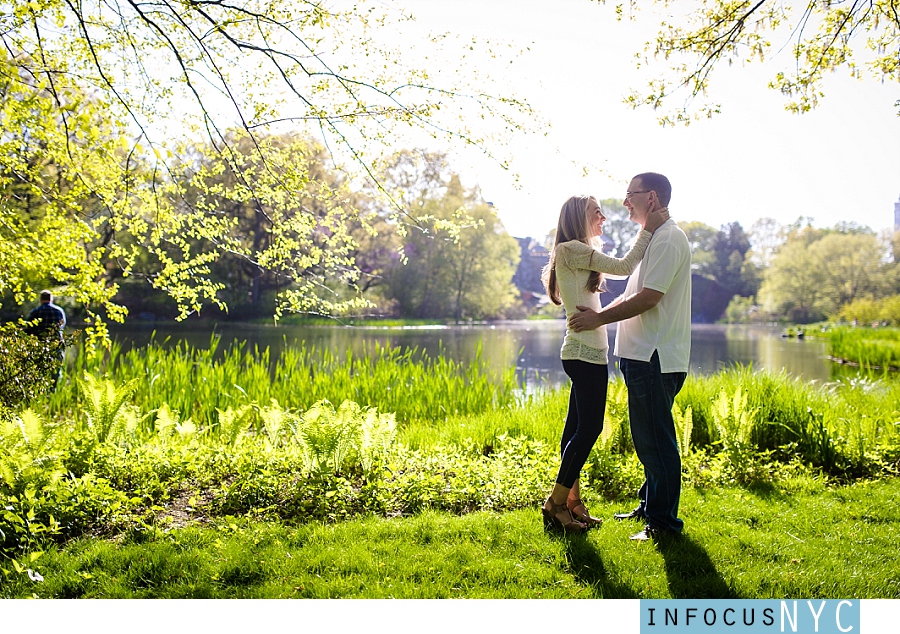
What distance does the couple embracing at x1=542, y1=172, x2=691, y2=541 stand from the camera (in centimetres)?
234

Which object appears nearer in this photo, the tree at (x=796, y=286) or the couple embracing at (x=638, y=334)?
the couple embracing at (x=638, y=334)

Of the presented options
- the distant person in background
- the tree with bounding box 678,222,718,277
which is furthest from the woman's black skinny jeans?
the tree with bounding box 678,222,718,277

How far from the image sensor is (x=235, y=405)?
520 centimetres

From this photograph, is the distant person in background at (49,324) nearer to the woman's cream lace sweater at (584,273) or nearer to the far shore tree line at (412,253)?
the far shore tree line at (412,253)

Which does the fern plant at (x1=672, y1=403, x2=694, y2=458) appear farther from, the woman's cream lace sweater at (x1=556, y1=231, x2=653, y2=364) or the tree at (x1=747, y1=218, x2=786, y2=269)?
the tree at (x1=747, y1=218, x2=786, y2=269)

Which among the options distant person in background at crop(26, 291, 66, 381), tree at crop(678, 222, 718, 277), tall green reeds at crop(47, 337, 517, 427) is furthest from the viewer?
tree at crop(678, 222, 718, 277)

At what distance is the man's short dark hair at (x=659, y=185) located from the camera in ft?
7.89

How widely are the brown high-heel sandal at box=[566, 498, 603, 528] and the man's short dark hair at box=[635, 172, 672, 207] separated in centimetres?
130

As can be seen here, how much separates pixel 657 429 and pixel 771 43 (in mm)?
2835

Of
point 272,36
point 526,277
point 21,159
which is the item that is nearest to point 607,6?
point 272,36

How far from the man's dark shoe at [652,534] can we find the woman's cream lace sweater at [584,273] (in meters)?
0.70

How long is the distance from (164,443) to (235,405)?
1.94 meters

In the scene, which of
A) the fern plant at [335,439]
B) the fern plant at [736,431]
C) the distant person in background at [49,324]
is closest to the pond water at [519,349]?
the distant person in background at [49,324]

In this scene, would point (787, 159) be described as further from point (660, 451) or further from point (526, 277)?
point (526, 277)
